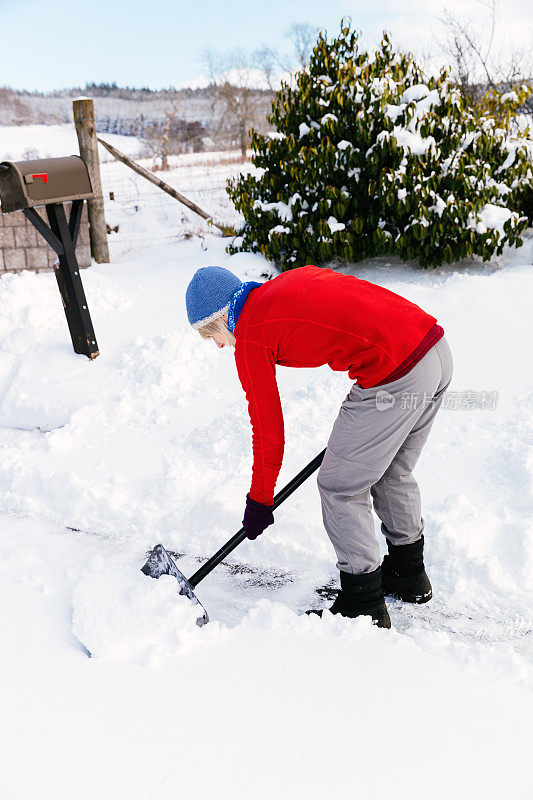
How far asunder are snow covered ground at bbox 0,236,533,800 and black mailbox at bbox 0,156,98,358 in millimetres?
298

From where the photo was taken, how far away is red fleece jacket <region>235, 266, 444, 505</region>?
6.47 feet

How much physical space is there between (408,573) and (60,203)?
137 inches

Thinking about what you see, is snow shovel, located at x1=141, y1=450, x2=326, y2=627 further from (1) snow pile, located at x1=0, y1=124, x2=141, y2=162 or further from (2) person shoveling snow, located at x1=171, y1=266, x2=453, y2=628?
(1) snow pile, located at x1=0, y1=124, x2=141, y2=162

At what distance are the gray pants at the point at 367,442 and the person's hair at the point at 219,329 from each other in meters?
0.44

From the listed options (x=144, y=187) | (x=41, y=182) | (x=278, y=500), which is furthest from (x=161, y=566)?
(x=144, y=187)

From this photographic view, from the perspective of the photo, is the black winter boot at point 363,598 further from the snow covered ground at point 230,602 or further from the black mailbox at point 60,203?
the black mailbox at point 60,203

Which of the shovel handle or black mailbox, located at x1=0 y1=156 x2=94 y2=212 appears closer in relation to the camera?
the shovel handle

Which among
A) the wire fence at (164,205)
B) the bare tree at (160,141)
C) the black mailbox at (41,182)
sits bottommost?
the wire fence at (164,205)

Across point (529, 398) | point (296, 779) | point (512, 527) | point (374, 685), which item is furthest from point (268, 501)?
point (529, 398)

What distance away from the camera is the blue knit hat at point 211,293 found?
2.04 meters

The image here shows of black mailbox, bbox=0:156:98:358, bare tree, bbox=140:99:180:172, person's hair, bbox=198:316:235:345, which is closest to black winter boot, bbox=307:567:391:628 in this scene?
person's hair, bbox=198:316:235:345

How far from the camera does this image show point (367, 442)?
7.02ft

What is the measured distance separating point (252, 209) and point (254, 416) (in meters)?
3.84

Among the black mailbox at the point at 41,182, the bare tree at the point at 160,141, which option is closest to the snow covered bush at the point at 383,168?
the black mailbox at the point at 41,182
